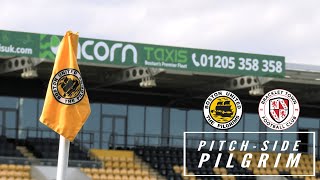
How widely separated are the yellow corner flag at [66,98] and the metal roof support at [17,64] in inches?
903

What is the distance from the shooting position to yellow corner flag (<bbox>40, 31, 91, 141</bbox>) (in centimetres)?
823

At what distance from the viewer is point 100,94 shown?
38.0 m

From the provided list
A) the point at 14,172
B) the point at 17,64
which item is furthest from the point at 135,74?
the point at 14,172

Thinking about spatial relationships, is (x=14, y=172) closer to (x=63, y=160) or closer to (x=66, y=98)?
(x=63, y=160)

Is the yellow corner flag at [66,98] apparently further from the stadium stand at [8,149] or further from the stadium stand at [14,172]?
the stadium stand at [8,149]

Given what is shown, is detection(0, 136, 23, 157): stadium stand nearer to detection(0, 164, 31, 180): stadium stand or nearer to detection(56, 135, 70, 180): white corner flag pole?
detection(0, 164, 31, 180): stadium stand

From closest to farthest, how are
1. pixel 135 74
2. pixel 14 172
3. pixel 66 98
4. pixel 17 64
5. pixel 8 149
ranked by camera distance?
1. pixel 66 98
2. pixel 14 172
3. pixel 17 64
4. pixel 135 74
5. pixel 8 149

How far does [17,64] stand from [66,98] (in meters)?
24.0

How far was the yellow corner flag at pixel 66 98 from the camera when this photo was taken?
8.23m

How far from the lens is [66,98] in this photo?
8266mm

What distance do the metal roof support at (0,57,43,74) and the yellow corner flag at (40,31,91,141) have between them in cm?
2293

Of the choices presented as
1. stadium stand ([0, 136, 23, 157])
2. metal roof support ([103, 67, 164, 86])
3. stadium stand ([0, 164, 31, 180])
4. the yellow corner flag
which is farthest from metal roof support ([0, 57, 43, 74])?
the yellow corner flag

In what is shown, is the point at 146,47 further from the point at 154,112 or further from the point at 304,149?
the point at 304,149

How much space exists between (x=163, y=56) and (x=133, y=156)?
575 cm
